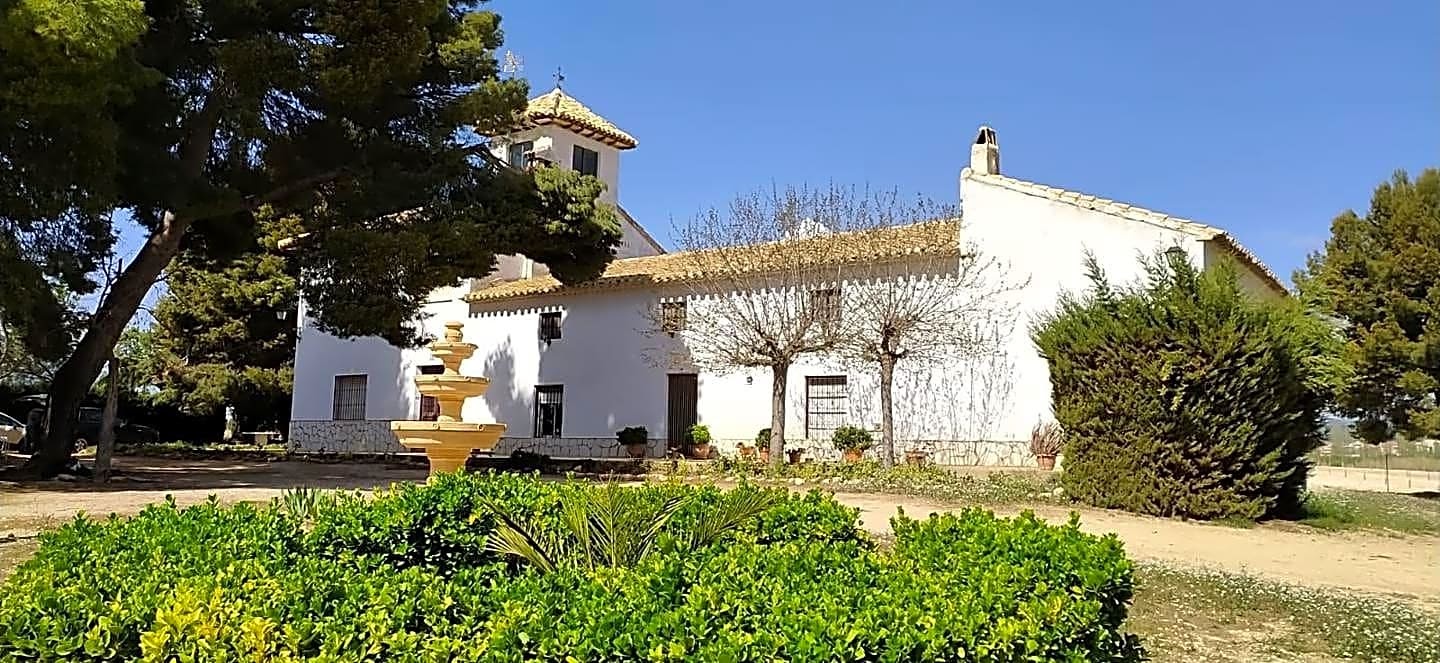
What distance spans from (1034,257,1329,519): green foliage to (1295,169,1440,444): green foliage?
5882mm

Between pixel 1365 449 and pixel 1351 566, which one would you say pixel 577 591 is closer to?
pixel 1351 566

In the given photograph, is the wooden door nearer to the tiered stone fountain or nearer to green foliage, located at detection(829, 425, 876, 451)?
green foliage, located at detection(829, 425, 876, 451)

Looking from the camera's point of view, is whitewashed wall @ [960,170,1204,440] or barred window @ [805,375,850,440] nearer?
whitewashed wall @ [960,170,1204,440]

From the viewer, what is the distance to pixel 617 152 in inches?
1176

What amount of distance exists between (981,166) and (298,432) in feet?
68.0

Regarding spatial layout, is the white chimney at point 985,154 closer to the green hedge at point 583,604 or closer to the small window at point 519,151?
the small window at point 519,151

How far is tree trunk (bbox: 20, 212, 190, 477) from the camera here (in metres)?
15.4

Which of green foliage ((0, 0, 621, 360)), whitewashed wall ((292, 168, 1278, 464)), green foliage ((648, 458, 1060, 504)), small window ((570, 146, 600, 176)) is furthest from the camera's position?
small window ((570, 146, 600, 176))

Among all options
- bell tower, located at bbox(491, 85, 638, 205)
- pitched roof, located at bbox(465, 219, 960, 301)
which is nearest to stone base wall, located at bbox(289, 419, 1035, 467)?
pitched roof, located at bbox(465, 219, 960, 301)

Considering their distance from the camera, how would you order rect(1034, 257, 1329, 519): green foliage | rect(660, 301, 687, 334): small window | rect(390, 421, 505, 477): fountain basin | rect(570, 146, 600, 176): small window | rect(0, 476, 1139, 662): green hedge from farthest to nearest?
rect(570, 146, 600, 176): small window
rect(660, 301, 687, 334): small window
rect(1034, 257, 1329, 519): green foliage
rect(390, 421, 505, 477): fountain basin
rect(0, 476, 1139, 662): green hedge

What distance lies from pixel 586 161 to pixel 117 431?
1672 cm

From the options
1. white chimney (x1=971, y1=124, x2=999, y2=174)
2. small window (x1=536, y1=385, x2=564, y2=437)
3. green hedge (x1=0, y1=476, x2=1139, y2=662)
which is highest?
white chimney (x1=971, y1=124, x2=999, y2=174)

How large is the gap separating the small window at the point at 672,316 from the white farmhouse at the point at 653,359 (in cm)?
18

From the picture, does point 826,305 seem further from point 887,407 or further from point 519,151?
point 519,151
